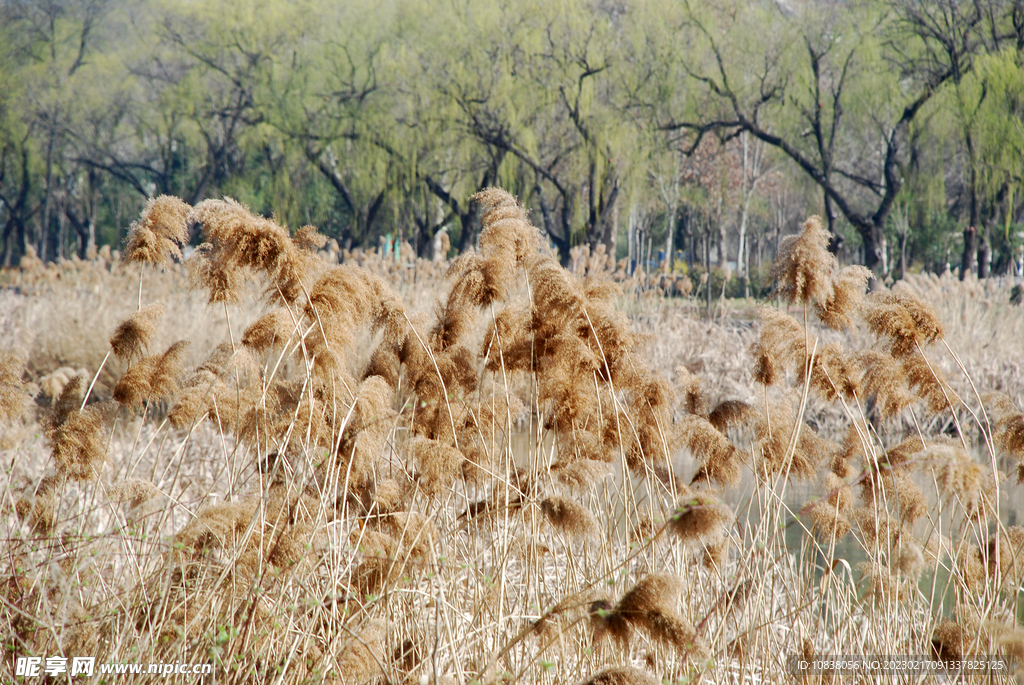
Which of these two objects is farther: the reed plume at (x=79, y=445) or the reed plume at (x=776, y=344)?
the reed plume at (x=776, y=344)

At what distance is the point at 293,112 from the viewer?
20.2m

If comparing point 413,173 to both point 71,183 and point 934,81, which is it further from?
point 71,183

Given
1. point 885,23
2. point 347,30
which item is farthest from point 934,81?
point 347,30

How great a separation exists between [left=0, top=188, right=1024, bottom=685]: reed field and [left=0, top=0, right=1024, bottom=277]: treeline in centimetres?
824

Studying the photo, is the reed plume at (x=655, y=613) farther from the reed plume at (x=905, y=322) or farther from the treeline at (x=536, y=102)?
the treeline at (x=536, y=102)

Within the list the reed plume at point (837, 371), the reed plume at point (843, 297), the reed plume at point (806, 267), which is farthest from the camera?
the reed plume at point (837, 371)

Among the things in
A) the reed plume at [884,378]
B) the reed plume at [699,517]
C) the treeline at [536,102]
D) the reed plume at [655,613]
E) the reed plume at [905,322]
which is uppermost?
the treeline at [536,102]

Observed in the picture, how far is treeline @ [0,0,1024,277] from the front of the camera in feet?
48.7

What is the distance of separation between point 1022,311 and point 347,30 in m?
16.9

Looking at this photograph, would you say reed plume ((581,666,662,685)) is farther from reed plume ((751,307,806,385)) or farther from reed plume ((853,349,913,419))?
reed plume ((853,349,913,419))

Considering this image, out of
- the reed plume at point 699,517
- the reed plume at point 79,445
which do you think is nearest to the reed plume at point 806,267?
the reed plume at point 699,517

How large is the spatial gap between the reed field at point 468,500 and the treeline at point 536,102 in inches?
324

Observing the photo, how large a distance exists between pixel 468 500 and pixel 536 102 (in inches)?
603

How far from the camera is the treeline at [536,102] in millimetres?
14852
